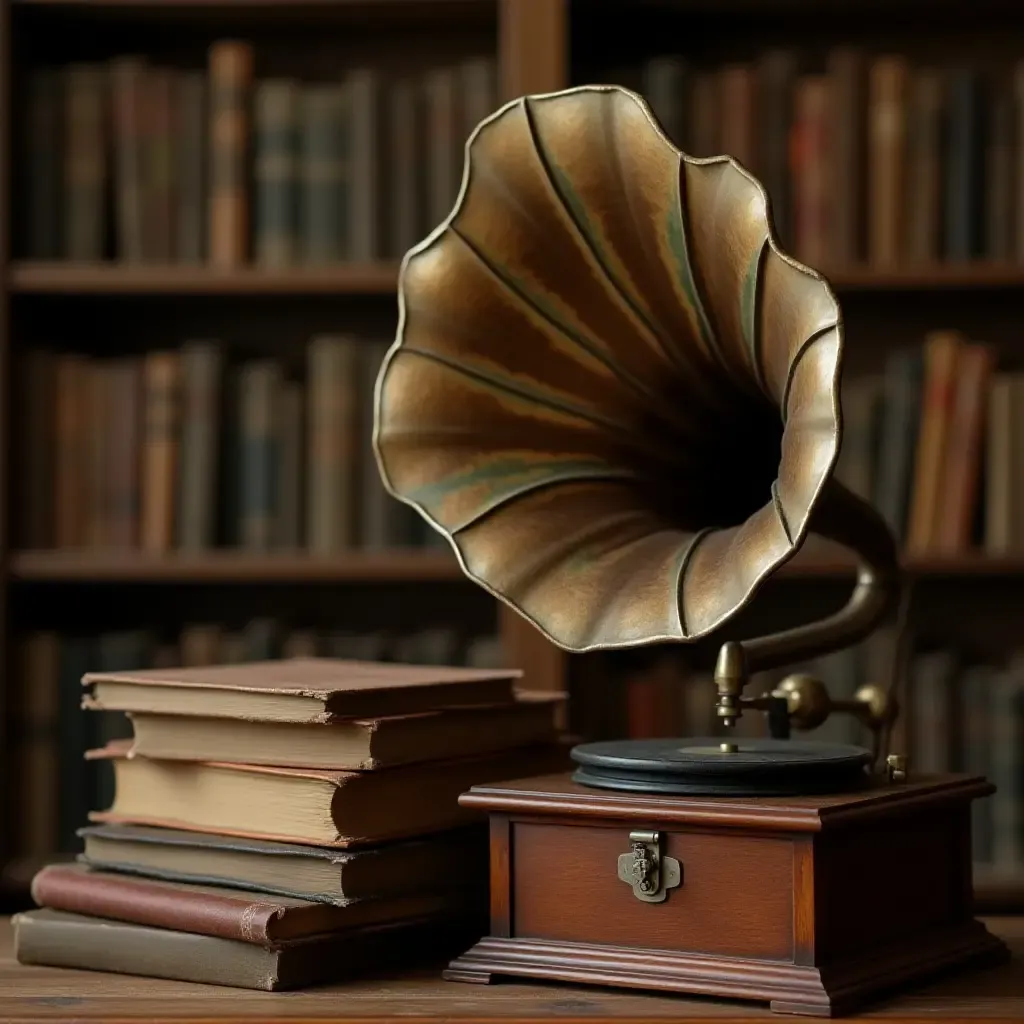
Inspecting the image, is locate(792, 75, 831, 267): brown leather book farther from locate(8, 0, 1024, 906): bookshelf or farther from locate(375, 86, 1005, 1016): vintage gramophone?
locate(375, 86, 1005, 1016): vintage gramophone

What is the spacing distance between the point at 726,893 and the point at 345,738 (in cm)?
27

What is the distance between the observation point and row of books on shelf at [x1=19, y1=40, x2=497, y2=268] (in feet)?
7.32

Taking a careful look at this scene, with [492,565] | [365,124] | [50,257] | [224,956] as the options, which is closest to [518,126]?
[492,565]

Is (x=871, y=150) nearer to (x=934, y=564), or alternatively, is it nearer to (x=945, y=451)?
(x=945, y=451)

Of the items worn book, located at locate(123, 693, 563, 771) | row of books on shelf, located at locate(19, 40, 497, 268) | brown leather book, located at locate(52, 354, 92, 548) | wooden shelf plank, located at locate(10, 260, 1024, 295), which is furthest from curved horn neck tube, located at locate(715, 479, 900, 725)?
brown leather book, located at locate(52, 354, 92, 548)

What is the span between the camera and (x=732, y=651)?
46.4 inches

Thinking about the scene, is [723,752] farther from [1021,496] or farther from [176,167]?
[176,167]

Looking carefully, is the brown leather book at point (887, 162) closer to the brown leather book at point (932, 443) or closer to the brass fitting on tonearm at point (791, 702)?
the brown leather book at point (932, 443)

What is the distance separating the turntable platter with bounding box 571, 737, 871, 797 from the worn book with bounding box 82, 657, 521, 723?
0.37ft

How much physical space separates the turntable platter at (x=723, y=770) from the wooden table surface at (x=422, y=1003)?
0.43 ft

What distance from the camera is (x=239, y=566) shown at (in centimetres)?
221

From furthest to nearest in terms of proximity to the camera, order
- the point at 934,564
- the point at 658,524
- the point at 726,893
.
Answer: the point at 934,564
the point at 658,524
the point at 726,893

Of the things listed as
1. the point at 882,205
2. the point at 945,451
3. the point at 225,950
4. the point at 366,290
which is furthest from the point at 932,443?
the point at 225,950

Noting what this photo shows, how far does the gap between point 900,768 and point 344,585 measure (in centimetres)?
133
